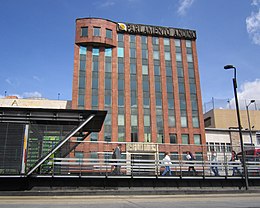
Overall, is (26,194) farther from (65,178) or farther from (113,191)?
(113,191)

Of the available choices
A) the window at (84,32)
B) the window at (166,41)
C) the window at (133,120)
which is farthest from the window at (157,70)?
the window at (84,32)

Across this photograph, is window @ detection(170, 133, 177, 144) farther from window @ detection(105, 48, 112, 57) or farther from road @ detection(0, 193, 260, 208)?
road @ detection(0, 193, 260, 208)

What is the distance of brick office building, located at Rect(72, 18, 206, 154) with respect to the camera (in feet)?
145

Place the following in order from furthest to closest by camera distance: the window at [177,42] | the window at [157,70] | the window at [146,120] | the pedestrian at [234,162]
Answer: the window at [177,42]
the window at [157,70]
the window at [146,120]
the pedestrian at [234,162]

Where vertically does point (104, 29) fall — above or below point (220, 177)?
above

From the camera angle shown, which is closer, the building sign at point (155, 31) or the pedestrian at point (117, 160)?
the pedestrian at point (117, 160)

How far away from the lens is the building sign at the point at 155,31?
164ft

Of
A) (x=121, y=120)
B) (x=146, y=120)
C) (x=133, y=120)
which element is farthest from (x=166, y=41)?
(x=121, y=120)

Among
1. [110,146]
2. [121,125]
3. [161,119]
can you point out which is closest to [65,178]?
[110,146]

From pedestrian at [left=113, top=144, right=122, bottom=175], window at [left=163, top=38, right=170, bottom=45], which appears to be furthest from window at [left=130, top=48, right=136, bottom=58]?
pedestrian at [left=113, top=144, right=122, bottom=175]

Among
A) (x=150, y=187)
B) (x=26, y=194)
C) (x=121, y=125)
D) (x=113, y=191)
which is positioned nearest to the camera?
(x=26, y=194)

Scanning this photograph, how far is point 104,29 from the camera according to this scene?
48.2m

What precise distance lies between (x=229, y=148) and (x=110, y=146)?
7.51m

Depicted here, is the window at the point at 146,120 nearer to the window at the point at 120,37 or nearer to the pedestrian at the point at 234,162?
the window at the point at 120,37
